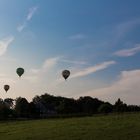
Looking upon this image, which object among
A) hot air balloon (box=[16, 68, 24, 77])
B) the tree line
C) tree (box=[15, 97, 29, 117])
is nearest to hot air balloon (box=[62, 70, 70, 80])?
hot air balloon (box=[16, 68, 24, 77])

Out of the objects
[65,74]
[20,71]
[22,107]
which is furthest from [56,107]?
[65,74]

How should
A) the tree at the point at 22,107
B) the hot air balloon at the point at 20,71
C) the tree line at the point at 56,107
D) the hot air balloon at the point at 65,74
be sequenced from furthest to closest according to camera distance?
the tree at the point at 22,107, the tree line at the point at 56,107, the hot air balloon at the point at 20,71, the hot air balloon at the point at 65,74

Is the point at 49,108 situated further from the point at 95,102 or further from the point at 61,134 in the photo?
the point at 61,134

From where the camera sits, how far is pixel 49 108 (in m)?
162

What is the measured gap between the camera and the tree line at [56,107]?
10754 cm

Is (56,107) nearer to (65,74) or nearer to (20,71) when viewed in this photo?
(20,71)

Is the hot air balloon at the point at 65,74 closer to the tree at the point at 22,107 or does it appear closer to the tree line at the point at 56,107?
the tree line at the point at 56,107

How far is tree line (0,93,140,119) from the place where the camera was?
107544 mm

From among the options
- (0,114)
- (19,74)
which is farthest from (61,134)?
(0,114)

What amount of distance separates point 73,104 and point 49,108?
1720 centimetres

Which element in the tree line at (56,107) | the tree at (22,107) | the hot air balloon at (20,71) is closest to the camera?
the hot air balloon at (20,71)

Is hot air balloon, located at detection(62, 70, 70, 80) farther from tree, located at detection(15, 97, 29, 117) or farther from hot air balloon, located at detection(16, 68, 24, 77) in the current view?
tree, located at detection(15, 97, 29, 117)

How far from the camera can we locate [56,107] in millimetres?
154250

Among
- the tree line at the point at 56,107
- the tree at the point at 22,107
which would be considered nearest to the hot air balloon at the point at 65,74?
the tree line at the point at 56,107
